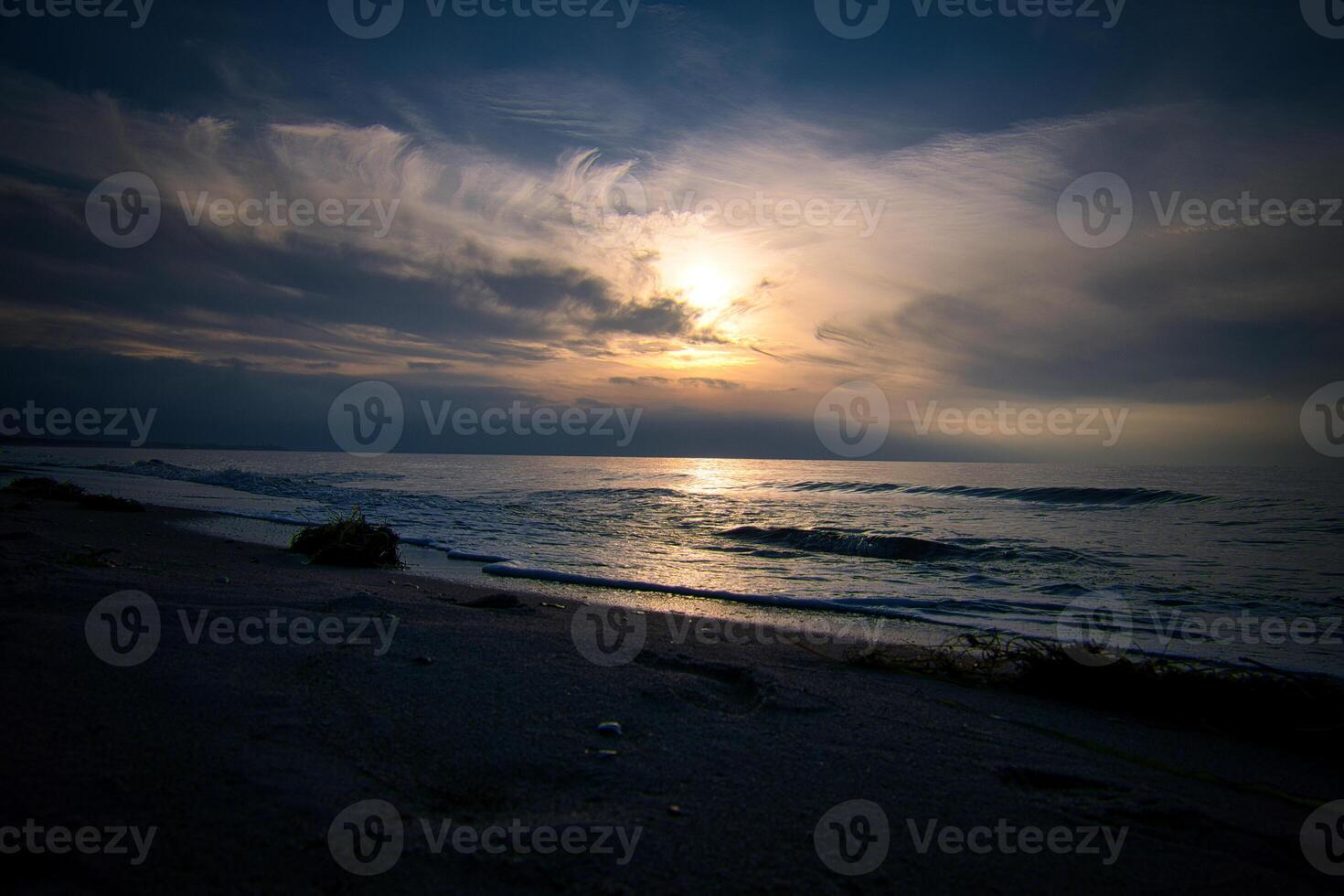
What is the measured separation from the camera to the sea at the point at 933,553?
709 centimetres

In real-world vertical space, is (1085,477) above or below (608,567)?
above

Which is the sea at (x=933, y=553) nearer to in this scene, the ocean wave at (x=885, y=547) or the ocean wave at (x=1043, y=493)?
the ocean wave at (x=885, y=547)

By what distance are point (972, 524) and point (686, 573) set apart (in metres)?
10.4

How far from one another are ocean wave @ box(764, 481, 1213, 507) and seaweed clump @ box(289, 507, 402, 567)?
77.3 ft

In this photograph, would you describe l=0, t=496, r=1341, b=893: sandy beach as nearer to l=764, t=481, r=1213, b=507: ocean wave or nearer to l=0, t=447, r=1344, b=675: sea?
l=0, t=447, r=1344, b=675: sea

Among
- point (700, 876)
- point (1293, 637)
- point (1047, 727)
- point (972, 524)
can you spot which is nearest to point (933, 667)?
point (1047, 727)

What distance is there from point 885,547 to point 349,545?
9.97 meters

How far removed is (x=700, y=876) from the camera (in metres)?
1.91

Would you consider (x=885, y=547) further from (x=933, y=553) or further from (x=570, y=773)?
(x=570, y=773)

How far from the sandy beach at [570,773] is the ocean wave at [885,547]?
864 cm

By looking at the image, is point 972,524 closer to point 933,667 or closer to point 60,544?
point 933,667

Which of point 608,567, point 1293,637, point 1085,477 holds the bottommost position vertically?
point 608,567

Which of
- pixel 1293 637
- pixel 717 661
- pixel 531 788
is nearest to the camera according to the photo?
pixel 531 788

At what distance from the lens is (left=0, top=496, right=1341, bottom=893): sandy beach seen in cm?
188
